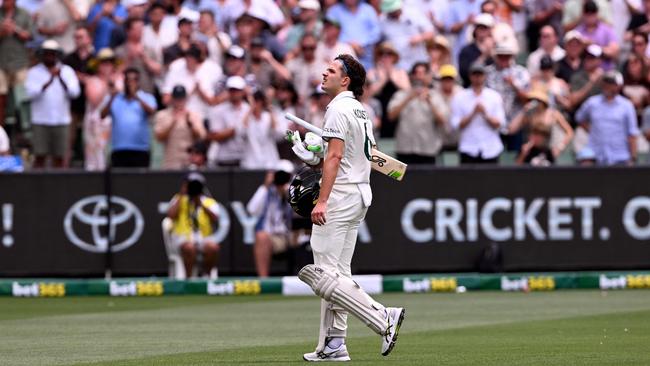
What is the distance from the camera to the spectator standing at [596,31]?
22109mm

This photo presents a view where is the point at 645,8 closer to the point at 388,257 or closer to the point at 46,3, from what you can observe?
the point at 388,257

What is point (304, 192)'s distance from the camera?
→ 10.2 m

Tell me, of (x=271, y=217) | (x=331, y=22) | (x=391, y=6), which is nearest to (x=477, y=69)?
(x=331, y=22)

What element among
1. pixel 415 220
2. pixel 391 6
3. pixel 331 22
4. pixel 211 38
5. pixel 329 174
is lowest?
pixel 415 220

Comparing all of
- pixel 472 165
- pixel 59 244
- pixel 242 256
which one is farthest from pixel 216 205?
pixel 472 165

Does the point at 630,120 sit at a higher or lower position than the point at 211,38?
lower

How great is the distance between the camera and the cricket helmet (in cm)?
1024

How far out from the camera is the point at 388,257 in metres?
19.8

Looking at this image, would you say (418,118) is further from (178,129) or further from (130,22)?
(130,22)

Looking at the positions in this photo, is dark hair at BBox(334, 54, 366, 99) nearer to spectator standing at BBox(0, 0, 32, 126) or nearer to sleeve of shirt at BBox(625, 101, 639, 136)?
sleeve of shirt at BBox(625, 101, 639, 136)

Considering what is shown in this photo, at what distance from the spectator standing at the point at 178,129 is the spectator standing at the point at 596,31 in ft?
20.0

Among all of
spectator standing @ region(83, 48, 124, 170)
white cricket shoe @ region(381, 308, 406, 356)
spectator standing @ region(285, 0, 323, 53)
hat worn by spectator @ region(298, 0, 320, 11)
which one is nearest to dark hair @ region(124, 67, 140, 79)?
spectator standing @ region(83, 48, 124, 170)

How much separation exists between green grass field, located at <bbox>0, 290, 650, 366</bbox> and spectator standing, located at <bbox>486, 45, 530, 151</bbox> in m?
3.53

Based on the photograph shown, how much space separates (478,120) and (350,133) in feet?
33.1
